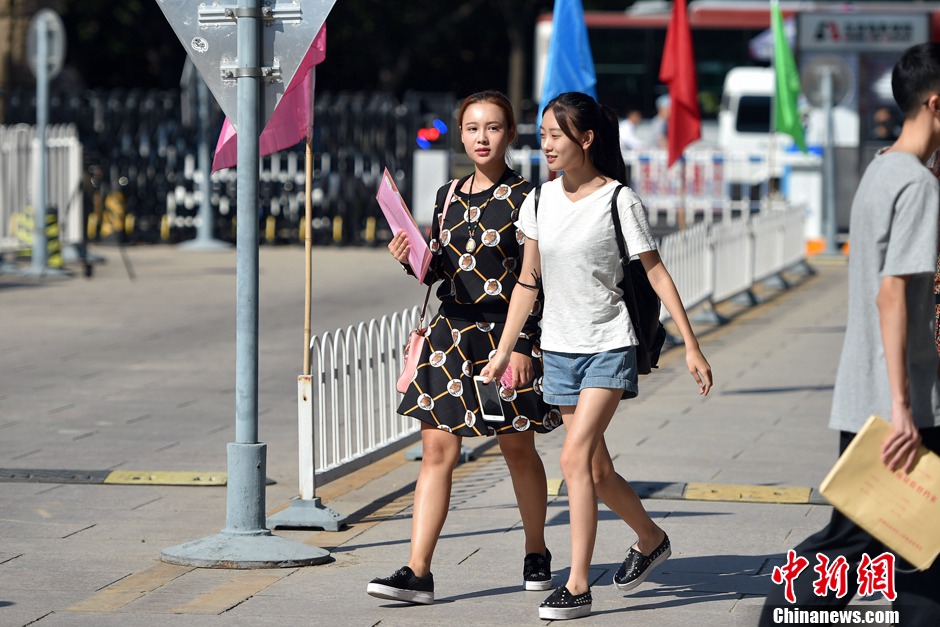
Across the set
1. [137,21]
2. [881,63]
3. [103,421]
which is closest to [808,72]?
[881,63]

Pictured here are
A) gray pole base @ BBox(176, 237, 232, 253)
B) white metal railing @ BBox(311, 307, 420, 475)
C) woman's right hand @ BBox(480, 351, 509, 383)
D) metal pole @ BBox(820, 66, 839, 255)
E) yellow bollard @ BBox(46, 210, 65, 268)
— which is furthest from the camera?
gray pole base @ BBox(176, 237, 232, 253)

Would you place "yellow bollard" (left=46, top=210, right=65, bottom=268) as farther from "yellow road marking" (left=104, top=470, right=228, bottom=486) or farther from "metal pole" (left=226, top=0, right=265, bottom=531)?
"metal pole" (left=226, top=0, right=265, bottom=531)

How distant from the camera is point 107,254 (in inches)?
850

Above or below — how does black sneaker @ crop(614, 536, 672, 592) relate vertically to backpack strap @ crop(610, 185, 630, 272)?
below

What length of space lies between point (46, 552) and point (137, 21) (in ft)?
111

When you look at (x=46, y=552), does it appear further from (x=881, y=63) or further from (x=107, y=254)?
(x=881, y=63)

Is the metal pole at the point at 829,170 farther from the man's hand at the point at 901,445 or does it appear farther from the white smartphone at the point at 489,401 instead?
the man's hand at the point at 901,445

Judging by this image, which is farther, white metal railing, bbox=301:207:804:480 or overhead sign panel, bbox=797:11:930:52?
overhead sign panel, bbox=797:11:930:52

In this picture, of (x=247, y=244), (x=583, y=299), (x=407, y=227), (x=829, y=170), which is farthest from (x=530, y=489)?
(x=829, y=170)

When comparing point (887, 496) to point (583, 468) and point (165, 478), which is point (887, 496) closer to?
point (583, 468)

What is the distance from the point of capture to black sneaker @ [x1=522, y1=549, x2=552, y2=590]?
18.1 ft

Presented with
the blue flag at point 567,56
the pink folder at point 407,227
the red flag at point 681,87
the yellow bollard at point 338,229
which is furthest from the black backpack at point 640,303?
the yellow bollard at point 338,229

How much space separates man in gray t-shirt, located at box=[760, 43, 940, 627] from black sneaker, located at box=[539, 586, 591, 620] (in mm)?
936

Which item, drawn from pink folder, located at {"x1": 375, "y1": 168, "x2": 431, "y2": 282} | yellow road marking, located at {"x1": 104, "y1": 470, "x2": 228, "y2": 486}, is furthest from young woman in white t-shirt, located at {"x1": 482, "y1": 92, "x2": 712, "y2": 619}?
yellow road marking, located at {"x1": 104, "y1": 470, "x2": 228, "y2": 486}
